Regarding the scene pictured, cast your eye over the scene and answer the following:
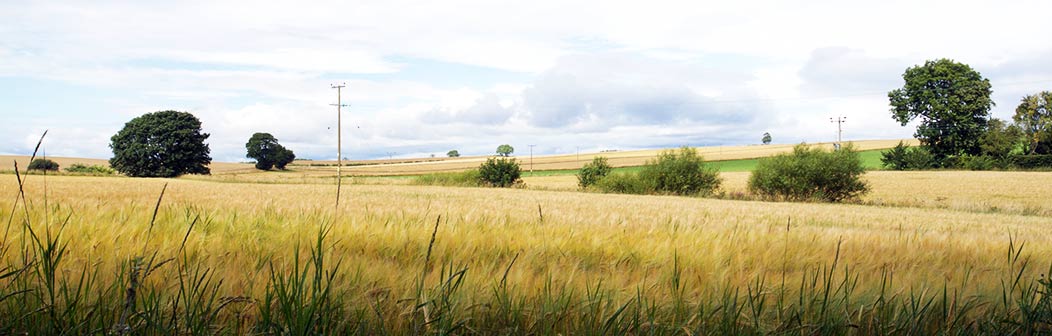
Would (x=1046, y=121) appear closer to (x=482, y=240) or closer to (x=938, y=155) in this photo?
(x=938, y=155)

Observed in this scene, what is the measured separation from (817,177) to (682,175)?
10322 millimetres

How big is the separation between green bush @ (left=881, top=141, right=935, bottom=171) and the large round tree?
83.7m

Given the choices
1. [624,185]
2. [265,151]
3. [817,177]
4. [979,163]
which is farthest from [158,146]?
[979,163]

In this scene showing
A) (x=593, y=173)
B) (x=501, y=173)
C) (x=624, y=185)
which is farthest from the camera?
(x=501, y=173)

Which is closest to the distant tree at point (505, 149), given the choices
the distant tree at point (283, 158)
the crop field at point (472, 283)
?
the distant tree at point (283, 158)

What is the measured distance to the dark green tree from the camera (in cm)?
6856

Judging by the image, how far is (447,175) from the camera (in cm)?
6494

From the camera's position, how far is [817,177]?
4766cm

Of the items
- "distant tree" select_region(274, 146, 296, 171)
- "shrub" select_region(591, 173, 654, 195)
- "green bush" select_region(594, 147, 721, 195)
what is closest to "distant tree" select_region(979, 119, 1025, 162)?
"green bush" select_region(594, 147, 721, 195)

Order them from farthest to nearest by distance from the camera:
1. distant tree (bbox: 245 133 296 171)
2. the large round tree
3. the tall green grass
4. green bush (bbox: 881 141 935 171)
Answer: distant tree (bbox: 245 133 296 171) < the large round tree < green bush (bbox: 881 141 935 171) < the tall green grass

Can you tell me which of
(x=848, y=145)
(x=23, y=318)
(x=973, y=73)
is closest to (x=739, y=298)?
Result: (x=23, y=318)

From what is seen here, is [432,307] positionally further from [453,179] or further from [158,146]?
[158,146]

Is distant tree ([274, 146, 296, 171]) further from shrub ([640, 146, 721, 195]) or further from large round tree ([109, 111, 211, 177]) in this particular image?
shrub ([640, 146, 721, 195])

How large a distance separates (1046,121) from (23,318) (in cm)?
9039
